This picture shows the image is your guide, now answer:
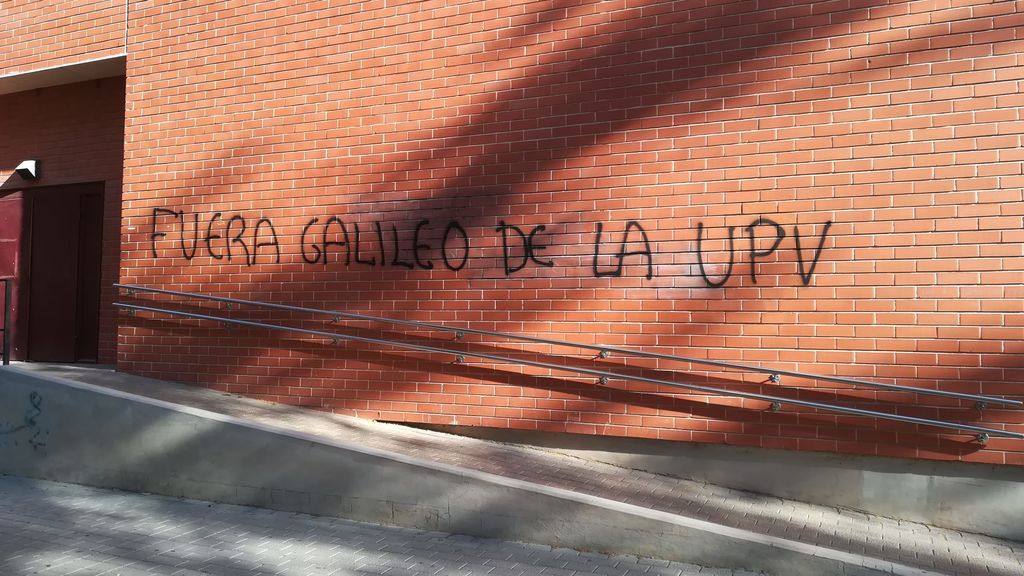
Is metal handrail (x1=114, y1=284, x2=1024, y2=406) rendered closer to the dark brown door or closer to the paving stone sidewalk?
the paving stone sidewalk

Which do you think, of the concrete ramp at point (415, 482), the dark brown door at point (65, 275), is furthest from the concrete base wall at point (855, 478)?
the dark brown door at point (65, 275)

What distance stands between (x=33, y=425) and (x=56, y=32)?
4682 millimetres

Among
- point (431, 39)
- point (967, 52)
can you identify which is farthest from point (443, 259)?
point (967, 52)

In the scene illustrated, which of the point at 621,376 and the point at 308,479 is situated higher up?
the point at 621,376

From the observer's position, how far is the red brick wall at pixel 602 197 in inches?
228

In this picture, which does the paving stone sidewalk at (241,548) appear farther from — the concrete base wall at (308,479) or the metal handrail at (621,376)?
the metal handrail at (621,376)

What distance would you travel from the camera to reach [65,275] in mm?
10273

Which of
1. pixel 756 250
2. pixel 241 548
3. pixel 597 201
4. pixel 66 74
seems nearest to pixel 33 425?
pixel 241 548

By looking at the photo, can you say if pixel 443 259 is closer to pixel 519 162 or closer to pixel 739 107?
pixel 519 162

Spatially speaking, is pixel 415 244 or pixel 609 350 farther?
pixel 415 244

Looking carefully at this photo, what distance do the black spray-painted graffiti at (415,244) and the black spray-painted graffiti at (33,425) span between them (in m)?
1.77

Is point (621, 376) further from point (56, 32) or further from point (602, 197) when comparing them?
point (56, 32)

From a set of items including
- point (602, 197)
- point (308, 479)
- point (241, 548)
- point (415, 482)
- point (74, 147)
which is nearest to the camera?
point (241, 548)

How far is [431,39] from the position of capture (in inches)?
289
